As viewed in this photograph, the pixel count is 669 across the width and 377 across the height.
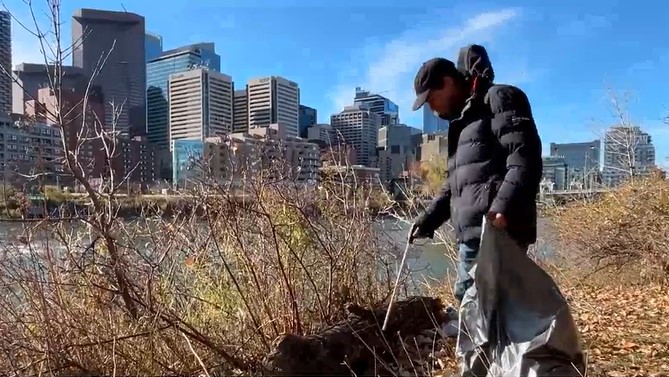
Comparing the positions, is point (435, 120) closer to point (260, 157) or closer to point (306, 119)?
point (260, 157)

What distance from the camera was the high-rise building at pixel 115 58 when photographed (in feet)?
9.64

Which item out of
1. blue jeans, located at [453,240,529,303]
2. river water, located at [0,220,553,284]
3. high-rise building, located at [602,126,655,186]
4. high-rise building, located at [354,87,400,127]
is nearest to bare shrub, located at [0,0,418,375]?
river water, located at [0,220,553,284]

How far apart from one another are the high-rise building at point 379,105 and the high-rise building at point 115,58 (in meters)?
3.53

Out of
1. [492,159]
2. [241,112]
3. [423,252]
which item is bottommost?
[423,252]

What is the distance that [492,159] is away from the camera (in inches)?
82.7

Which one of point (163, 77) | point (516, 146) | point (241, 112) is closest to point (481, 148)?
point (516, 146)

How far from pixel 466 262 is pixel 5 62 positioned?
2.56 m

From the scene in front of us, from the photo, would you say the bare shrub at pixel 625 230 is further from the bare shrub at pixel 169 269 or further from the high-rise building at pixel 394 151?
the bare shrub at pixel 169 269

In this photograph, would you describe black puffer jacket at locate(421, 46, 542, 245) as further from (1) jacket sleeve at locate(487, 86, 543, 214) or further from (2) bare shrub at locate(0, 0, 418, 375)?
(2) bare shrub at locate(0, 0, 418, 375)

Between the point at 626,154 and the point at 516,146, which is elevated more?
the point at 626,154

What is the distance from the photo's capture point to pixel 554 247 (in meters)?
7.45

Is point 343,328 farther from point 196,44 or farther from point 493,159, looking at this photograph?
point 196,44

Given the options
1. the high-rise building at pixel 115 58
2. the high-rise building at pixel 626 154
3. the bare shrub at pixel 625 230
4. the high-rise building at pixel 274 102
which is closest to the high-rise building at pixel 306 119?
the high-rise building at pixel 274 102

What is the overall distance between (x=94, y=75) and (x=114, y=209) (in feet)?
2.53
